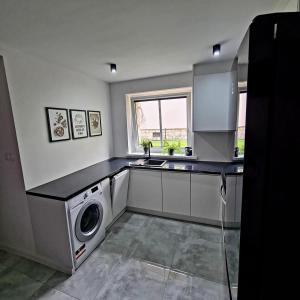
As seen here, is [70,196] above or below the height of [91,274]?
above

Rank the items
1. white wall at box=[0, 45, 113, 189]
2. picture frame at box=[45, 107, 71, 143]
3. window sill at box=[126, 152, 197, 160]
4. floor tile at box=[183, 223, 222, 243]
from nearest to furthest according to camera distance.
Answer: white wall at box=[0, 45, 113, 189] → picture frame at box=[45, 107, 71, 143] → floor tile at box=[183, 223, 222, 243] → window sill at box=[126, 152, 197, 160]

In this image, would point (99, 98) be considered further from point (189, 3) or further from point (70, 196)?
point (189, 3)

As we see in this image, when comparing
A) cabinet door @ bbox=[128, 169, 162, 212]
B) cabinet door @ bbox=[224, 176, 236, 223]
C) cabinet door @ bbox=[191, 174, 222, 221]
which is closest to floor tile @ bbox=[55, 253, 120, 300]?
cabinet door @ bbox=[128, 169, 162, 212]

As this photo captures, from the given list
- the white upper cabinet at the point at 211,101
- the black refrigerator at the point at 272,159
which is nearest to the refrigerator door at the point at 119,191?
the white upper cabinet at the point at 211,101

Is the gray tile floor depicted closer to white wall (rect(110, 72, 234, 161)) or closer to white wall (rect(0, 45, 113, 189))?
white wall (rect(0, 45, 113, 189))

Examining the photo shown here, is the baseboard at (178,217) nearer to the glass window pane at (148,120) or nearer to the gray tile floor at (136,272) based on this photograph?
the gray tile floor at (136,272)

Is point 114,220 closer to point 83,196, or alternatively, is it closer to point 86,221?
point 86,221

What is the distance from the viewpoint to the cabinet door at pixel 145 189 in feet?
8.79

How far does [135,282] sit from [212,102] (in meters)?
2.38

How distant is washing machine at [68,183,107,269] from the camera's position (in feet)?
5.78

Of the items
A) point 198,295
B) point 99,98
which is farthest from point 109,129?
point 198,295

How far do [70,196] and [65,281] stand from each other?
0.86m

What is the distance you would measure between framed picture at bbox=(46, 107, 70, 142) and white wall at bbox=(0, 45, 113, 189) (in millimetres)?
58

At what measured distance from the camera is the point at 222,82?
235cm
